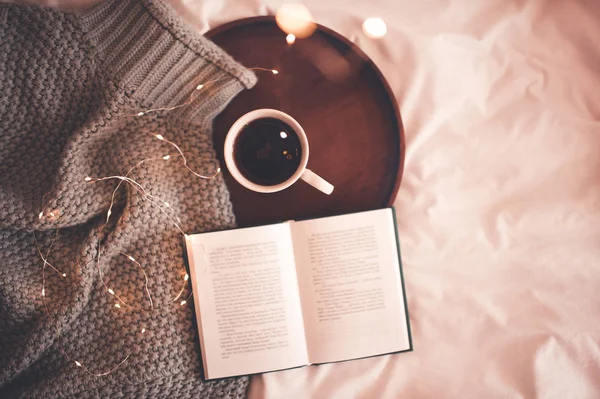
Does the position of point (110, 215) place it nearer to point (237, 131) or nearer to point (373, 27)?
point (237, 131)

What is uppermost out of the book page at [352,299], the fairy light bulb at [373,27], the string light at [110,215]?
the fairy light bulb at [373,27]

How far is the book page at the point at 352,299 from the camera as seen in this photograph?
0.76 meters

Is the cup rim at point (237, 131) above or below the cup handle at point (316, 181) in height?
above

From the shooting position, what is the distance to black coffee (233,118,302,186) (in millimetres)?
715

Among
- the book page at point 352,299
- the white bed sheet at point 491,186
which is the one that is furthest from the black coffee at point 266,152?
the white bed sheet at point 491,186

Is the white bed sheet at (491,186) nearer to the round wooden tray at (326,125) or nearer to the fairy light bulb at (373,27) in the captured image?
the fairy light bulb at (373,27)

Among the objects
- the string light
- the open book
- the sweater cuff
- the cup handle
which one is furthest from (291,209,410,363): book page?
the sweater cuff

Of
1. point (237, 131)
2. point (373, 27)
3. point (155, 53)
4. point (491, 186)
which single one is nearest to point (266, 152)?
point (237, 131)

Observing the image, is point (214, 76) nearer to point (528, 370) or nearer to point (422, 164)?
point (422, 164)

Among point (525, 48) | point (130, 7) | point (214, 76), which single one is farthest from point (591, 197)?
point (130, 7)

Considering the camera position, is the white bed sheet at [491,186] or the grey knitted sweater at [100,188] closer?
the grey knitted sweater at [100,188]

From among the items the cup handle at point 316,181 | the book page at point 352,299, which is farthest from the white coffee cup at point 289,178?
the book page at point 352,299

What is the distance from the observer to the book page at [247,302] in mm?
744

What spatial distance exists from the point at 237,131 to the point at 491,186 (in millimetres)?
528
